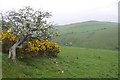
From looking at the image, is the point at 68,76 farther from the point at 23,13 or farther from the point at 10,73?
the point at 23,13

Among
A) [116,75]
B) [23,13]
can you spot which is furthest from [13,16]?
[116,75]

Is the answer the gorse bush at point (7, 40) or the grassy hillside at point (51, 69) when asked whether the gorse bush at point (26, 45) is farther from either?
the grassy hillside at point (51, 69)

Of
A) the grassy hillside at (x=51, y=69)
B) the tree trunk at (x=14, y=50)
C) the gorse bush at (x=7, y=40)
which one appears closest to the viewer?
the grassy hillside at (x=51, y=69)

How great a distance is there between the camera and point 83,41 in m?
92.4

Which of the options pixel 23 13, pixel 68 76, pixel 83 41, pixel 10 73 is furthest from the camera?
pixel 83 41

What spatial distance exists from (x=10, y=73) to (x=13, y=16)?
6.06 metres

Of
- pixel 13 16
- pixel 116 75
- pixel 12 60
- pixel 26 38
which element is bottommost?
pixel 116 75

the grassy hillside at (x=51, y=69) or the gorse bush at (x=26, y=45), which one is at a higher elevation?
the gorse bush at (x=26, y=45)

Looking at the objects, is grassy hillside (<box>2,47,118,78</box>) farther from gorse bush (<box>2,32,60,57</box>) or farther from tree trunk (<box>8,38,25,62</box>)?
gorse bush (<box>2,32,60,57</box>)

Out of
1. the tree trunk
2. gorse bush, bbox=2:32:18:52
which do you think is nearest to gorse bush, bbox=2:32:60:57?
gorse bush, bbox=2:32:18:52

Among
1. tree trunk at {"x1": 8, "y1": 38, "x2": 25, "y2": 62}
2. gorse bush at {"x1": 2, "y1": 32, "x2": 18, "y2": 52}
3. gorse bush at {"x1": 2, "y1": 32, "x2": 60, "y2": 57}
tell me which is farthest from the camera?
gorse bush at {"x1": 2, "y1": 32, "x2": 18, "y2": 52}

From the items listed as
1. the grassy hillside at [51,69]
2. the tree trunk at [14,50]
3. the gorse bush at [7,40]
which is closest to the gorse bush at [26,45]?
the gorse bush at [7,40]

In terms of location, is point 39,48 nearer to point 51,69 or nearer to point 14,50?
point 14,50

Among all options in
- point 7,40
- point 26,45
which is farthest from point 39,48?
point 7,40
